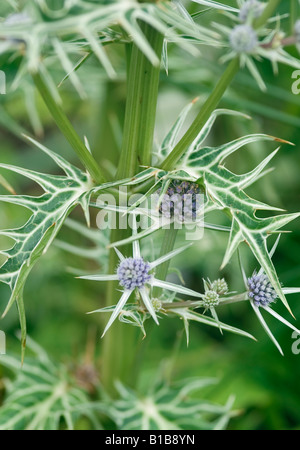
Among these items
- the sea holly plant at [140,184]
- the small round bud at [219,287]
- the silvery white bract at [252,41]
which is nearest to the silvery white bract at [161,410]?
the sea holly plant at [140,184]

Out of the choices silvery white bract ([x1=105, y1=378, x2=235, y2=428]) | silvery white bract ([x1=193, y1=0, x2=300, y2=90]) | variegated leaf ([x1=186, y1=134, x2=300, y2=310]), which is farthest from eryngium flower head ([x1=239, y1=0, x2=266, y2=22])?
silvery white bract ([x1=105, y1=378, x2=235, y2=428])

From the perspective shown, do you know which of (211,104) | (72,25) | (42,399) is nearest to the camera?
(72,25)

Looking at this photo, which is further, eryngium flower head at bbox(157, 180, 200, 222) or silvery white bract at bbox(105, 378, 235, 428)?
silvery white bract at bbox(105, 378, 235, 428)

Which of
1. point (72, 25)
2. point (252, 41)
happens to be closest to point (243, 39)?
point (252, 41)

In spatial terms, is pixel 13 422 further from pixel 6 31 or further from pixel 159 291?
pixel 6 31

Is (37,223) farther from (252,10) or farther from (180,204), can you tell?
(252,10)

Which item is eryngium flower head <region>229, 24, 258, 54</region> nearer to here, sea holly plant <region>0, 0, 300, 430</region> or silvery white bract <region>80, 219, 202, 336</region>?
sea holly plant <region>0, 0, 300, 430</region>
